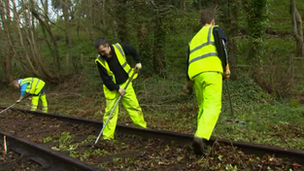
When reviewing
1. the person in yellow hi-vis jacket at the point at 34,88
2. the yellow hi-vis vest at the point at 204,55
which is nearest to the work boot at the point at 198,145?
the yellow hi-vis vest at the point at 204,55

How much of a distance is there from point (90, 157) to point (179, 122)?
148 inches

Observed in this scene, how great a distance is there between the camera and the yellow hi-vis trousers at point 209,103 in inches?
170

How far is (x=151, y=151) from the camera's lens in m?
5.14

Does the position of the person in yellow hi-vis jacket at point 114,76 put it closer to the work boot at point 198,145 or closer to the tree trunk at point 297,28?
the work boot at point 198,145

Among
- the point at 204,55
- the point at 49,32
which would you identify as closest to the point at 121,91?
the point at 204,55

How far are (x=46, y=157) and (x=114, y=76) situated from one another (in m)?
1.96

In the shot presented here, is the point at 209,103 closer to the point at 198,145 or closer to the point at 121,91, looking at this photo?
A: the point at 198,145

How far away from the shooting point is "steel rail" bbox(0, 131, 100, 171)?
14.6ft

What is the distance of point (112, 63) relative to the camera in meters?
6.17

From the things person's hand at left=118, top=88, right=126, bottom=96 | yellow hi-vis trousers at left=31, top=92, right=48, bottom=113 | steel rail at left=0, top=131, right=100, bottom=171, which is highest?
person's hand at left=118, top=88, right=126, bottom=96

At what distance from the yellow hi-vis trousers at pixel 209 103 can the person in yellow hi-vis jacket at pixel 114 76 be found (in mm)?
2024

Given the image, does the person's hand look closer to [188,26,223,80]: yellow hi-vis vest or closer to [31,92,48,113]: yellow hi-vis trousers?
[188,26,223,80]: yellow hi-vis vest

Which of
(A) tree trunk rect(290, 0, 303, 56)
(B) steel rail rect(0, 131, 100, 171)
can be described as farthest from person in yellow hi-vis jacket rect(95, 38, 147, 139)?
(A) tree trunk rect(290, 0, 303, 56)

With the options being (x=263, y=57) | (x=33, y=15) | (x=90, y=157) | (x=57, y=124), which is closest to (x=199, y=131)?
(x=90, y=157)
